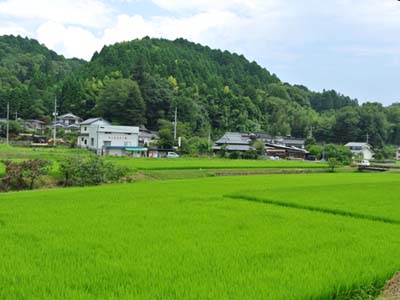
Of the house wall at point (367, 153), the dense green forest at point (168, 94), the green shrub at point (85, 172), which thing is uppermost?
the dense green forest at point (168, 94)

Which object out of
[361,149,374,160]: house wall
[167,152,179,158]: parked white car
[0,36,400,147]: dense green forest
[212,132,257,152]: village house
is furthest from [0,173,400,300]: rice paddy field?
[361,149,374,160]: house wall

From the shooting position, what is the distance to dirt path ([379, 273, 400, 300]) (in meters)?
5.16

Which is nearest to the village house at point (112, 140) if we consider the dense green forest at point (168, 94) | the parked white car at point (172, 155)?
the parked white car at point (172, 155)

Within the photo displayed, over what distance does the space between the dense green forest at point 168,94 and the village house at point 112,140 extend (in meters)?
12.8

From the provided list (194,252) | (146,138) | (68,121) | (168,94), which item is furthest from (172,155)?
(194,252)

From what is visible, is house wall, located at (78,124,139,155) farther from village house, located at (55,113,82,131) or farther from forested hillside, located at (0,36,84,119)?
forested hillside, located at (0,36,84,119)

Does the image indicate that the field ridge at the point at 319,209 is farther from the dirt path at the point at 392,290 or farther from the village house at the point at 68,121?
the village house at the point at 68,121

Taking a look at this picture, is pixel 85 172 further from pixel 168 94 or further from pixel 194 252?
pixel 168 94

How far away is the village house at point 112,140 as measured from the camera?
165 ft

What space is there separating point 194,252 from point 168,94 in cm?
6801

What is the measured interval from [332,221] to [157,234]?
14.5 feet

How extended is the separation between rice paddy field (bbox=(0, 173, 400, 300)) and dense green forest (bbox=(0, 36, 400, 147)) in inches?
2133

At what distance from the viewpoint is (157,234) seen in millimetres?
7605

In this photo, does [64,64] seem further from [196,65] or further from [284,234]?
[284,234]
